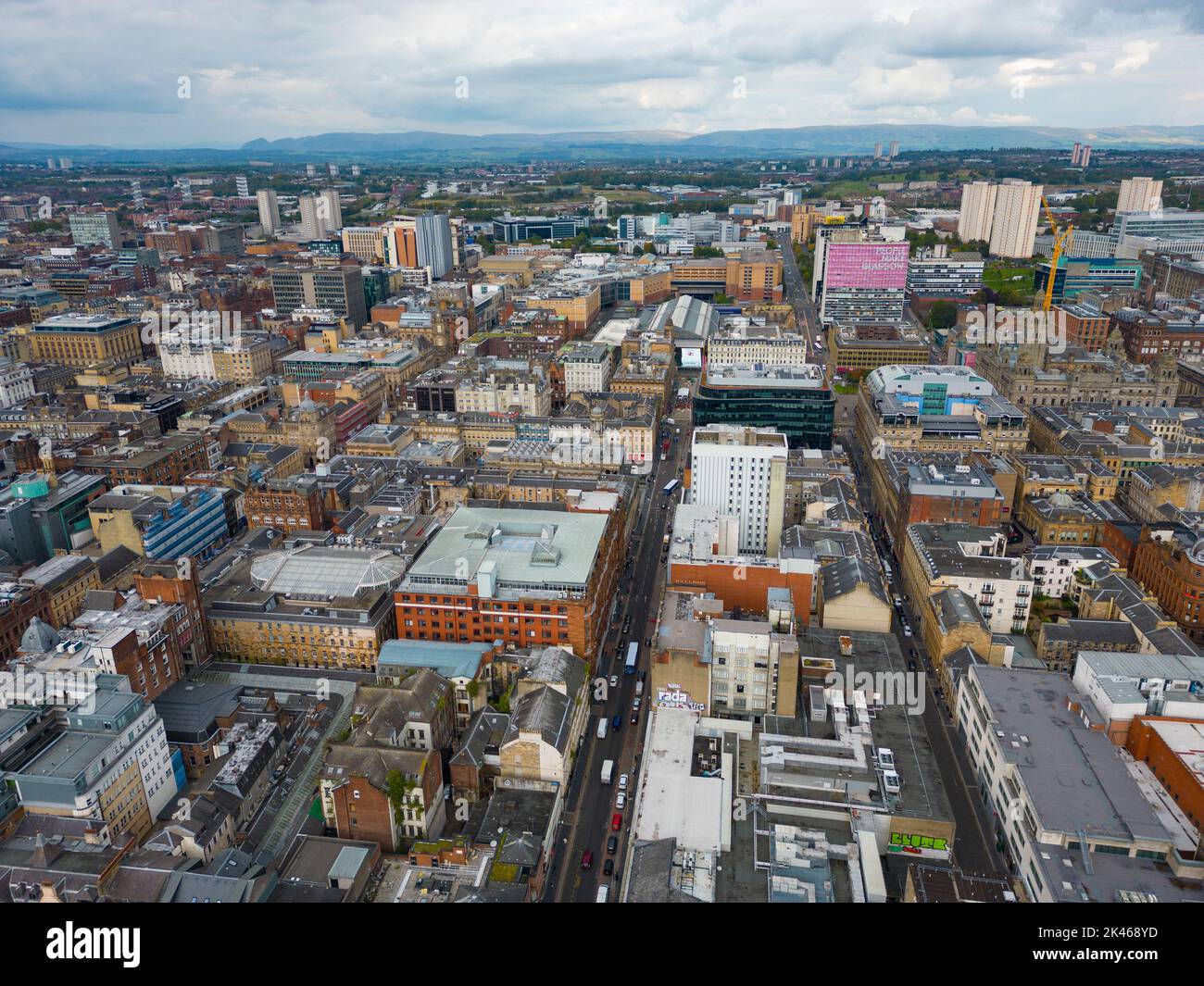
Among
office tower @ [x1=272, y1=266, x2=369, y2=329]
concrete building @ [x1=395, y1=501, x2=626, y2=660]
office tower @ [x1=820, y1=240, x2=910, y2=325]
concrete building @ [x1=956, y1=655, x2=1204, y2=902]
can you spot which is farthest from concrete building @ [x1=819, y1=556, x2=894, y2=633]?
office tower @ [x1=272, y1=266, x2=369, y2=329]

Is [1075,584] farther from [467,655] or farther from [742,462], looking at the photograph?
[467,655]

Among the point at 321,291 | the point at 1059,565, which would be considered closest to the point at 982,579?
the point at 1059,565

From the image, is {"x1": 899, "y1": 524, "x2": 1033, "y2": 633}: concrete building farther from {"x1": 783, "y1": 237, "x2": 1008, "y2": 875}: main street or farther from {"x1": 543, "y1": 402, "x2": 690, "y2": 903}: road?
{"x1": 543, "y1": 402, "x2": 690, "y2": 903}: road

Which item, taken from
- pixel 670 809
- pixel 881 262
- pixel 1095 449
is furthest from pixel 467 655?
pixel 881 262

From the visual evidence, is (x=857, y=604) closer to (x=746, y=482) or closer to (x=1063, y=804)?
(x=746, y=482)
